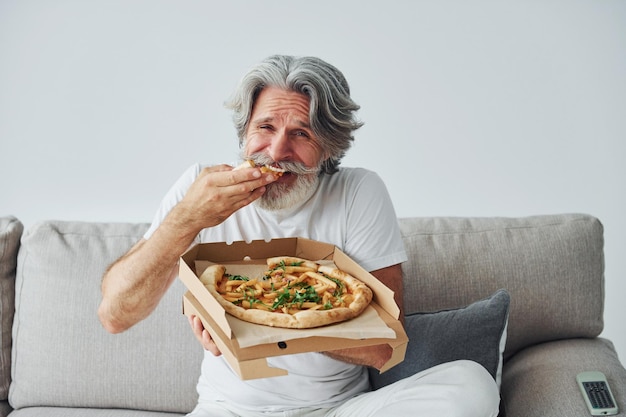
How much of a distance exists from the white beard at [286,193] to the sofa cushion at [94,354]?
1.77 ft

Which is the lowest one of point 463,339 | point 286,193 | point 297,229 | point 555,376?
point 555,376

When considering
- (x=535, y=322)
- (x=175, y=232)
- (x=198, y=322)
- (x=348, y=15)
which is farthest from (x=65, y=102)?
(x=535, y=322)

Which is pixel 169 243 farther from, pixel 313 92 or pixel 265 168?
pixel 313 92

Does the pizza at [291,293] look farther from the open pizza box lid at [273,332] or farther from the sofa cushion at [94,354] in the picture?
the sofa cushion at [94,354]

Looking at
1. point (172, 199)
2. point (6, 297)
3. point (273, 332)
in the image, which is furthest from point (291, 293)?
point (6, 297)

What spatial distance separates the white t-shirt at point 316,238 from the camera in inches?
77.4

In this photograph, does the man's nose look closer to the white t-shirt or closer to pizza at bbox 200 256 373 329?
the white t-shirt

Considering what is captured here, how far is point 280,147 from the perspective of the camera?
1.96 m

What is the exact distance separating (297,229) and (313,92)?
38cm

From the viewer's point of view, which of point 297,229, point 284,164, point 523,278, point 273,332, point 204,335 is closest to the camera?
point 273,332

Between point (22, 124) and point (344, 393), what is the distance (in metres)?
2.13

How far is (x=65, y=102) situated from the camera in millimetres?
3324

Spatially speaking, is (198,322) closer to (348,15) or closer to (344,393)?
(344,393)

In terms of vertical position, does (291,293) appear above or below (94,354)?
above
